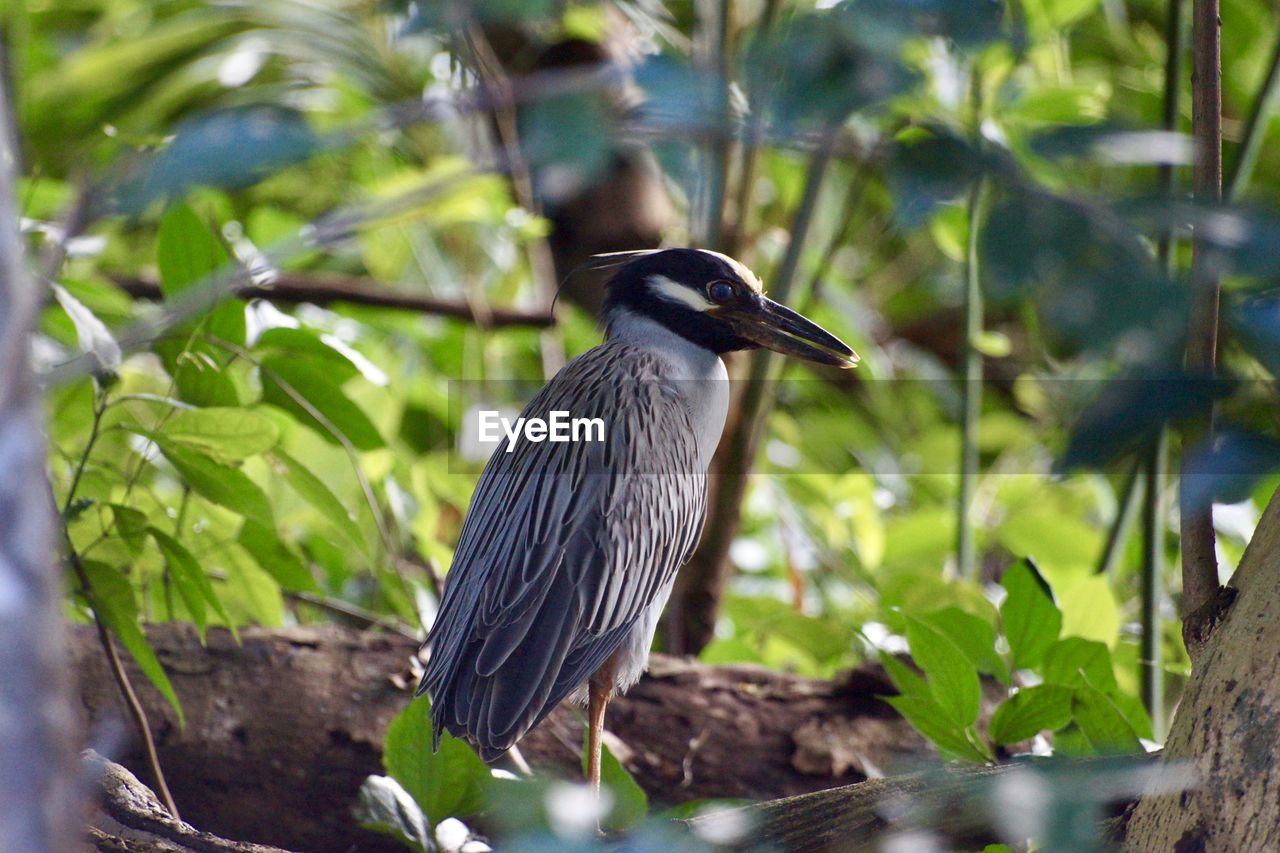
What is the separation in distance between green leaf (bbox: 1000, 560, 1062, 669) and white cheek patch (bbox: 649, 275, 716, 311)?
2.85 ft

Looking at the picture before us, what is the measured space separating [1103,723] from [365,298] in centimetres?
269

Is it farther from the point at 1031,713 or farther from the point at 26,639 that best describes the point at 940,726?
the point at 26,639

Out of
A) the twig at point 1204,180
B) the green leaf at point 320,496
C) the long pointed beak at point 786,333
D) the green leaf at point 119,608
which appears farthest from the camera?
the long pointed beak at point 786,333

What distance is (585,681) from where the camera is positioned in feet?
7.66

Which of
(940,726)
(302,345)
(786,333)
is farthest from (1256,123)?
(302,345)

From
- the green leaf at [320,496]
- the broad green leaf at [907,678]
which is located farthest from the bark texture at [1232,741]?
the green leaf at [320,496]

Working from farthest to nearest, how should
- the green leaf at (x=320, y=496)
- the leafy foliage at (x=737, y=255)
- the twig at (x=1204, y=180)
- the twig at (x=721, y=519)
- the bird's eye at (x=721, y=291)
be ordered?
the twig at (x=721, y=519)
the bird's eye at (x=721, y=291)
the green leaf at (x=320, y=496)
the twig at (x=1204, y=180)
the leafy foliage at (x=737, y=255)

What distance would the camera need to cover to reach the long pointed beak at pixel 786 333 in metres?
2.57

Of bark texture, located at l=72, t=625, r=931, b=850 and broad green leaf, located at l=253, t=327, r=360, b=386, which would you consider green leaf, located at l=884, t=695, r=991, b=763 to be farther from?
broad green leaf, located at l=253, t=327, r=360, b=386

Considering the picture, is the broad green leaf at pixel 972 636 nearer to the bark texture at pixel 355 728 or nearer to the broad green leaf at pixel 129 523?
the bark texture at pixel 355 728

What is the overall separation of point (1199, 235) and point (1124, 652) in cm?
188

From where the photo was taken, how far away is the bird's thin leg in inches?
87.2

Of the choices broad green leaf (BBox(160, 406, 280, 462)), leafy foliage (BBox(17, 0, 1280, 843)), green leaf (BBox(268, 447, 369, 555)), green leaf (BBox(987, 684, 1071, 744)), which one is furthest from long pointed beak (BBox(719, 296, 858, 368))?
broad green leaf (BBox(160, 406, 280, 462))

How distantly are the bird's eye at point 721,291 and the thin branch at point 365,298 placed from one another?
45.7 inches
